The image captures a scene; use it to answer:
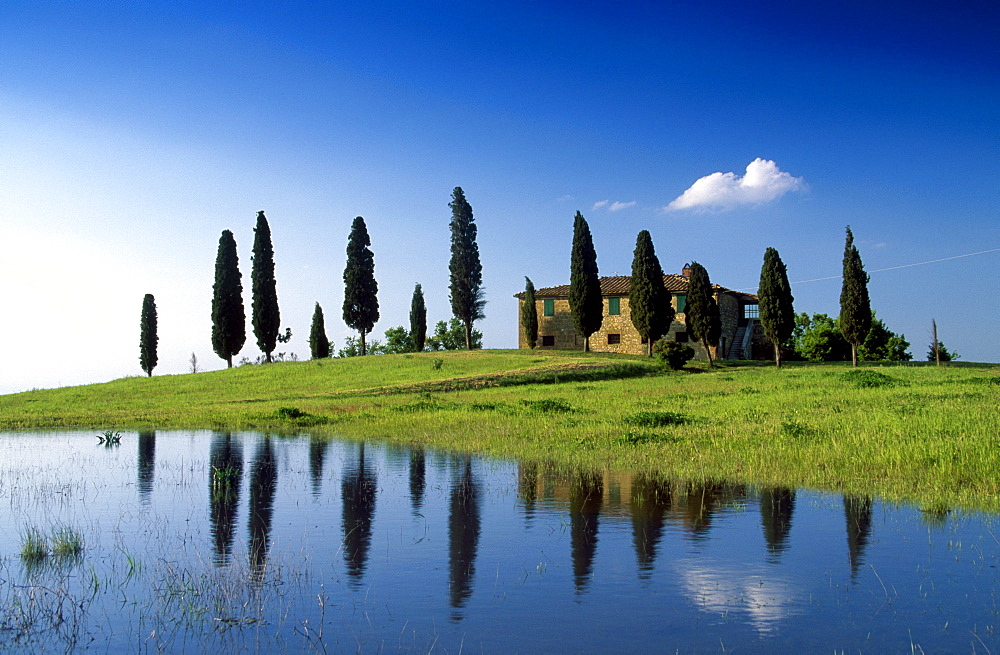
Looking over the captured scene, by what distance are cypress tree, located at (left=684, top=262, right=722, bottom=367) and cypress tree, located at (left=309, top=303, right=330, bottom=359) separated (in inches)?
1419

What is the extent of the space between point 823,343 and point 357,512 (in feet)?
247

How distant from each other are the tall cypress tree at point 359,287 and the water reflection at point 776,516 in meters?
60.5

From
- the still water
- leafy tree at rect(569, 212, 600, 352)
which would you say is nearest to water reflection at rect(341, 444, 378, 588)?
the still water

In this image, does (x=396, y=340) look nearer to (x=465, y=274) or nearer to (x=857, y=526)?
(x=465, y=274)

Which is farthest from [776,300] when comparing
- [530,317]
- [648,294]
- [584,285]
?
[530,317]

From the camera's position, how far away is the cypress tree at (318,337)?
254 feet

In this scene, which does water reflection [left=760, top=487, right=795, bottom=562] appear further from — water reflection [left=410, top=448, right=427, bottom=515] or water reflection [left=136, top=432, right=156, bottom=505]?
water reflection [left=136, top=432, right=156, bottom=505]

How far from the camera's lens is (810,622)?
6.94 metres

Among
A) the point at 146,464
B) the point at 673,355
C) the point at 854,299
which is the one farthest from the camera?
the point at 854,299

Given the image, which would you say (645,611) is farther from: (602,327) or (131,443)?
(602,327)

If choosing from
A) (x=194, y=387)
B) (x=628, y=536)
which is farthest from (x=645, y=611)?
(x=194, y=387)

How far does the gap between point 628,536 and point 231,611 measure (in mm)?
4954

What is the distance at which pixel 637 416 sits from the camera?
2203cm

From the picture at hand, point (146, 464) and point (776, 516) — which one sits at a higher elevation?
point (146, 464)
